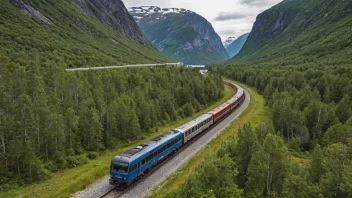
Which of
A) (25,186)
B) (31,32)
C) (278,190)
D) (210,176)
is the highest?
(31,32)

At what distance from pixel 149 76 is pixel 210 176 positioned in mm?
64319

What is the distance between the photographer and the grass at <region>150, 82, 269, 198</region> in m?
33.8

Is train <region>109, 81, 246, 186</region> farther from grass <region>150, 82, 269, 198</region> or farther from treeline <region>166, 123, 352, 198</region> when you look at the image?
treeline <region>166, 123, 352, 198</region>

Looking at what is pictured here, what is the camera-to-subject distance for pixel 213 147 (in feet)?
157

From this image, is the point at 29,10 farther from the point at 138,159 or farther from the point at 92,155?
the point at 138,159

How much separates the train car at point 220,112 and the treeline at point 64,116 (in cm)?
965

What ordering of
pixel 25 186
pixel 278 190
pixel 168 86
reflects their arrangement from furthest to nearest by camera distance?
pixel 168 86 < pixel 25 186 < pixel 278 190

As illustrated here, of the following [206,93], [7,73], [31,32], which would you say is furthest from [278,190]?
[31,32]

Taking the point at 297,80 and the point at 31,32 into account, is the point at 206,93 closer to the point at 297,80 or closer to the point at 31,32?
the point at 297,80

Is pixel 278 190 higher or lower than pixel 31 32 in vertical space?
lower

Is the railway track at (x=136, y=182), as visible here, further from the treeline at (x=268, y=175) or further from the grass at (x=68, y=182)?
the treeline at (x=268, y=175)

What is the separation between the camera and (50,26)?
14675 centimetres

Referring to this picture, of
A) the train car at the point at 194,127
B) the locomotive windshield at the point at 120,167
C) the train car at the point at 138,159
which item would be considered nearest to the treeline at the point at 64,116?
the train car at the point at 194,127

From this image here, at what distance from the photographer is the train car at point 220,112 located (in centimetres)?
6486
